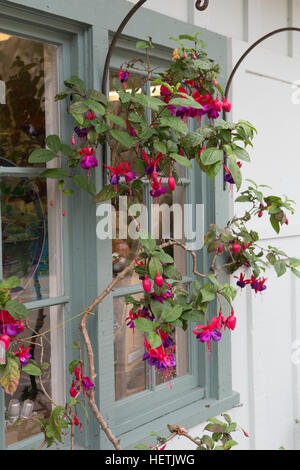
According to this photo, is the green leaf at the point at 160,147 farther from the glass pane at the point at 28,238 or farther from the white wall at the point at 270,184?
the white wall at the point at 270,184

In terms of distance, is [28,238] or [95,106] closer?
[95,106]

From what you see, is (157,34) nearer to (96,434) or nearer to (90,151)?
(90,151)

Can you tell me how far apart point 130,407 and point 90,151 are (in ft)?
3.68

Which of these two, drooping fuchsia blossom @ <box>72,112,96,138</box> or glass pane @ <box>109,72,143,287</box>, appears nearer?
drooping fuchsia blossom @ <box>72,112,96,138</box>

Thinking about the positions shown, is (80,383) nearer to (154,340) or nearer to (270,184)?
(154,340)

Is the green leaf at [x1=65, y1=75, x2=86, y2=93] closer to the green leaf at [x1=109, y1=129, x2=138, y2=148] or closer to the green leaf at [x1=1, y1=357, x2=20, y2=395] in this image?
the green leaf at [x1=109, y1=129, x2=138, y2=148]

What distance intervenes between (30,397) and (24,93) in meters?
1.10

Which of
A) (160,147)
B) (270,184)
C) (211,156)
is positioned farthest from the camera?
(270,184)

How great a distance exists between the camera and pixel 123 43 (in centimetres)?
222

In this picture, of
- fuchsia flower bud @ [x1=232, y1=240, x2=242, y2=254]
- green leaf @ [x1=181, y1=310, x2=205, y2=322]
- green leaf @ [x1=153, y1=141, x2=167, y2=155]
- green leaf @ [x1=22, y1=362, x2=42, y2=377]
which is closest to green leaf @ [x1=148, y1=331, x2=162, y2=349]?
green leaf @ [x1=181, y1=310, x2=205, y2=322]

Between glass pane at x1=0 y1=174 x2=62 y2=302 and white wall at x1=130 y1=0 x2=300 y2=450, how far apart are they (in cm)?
105

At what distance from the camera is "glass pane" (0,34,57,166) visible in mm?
1926

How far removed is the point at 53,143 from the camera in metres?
1.95

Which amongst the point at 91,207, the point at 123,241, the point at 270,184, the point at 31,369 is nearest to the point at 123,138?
the point at 91,207
